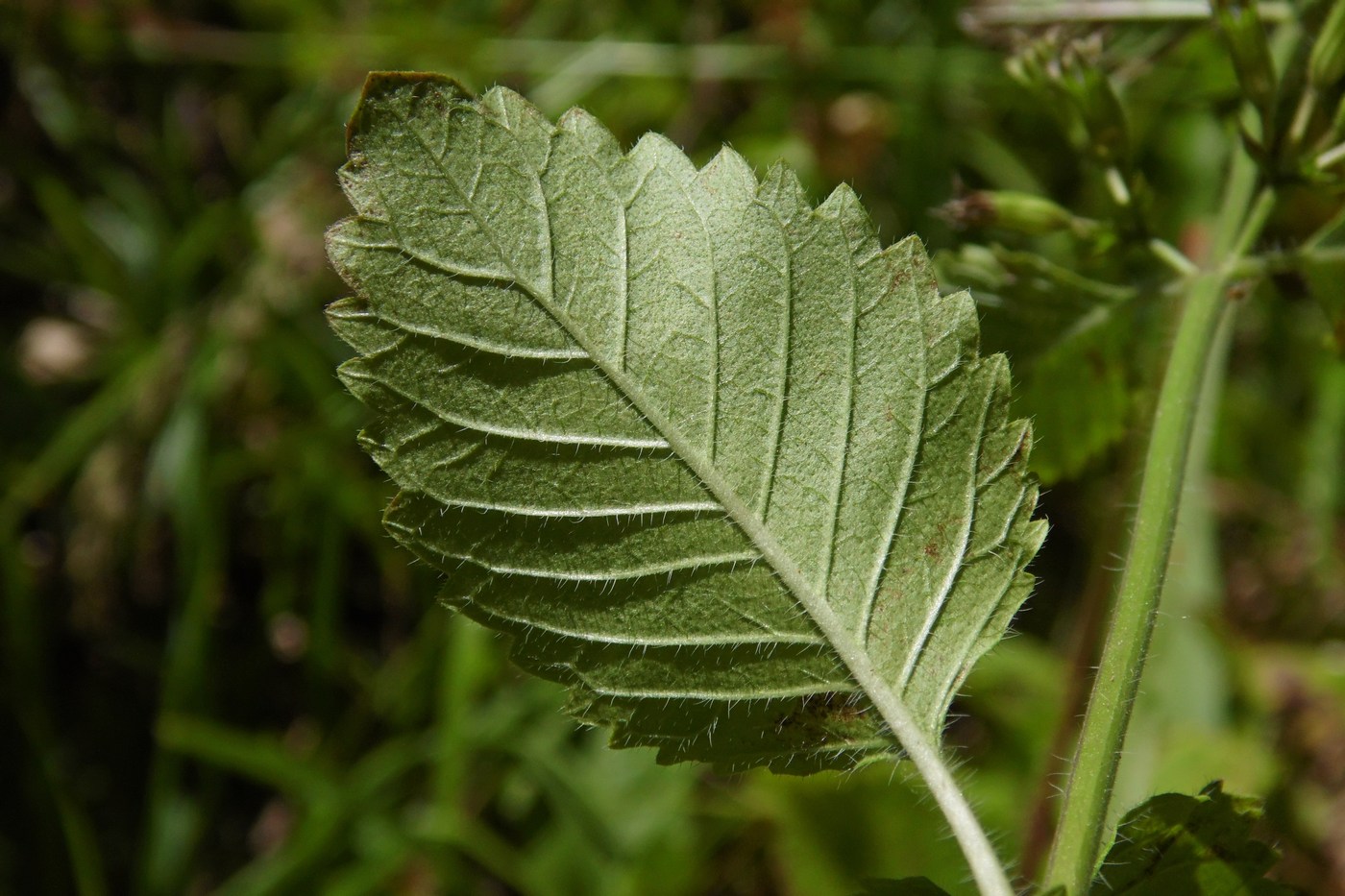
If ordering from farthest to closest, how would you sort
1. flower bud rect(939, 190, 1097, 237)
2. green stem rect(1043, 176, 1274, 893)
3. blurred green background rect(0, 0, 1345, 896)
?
blurred green background rect(0, 0, 1345, 896), flower bud rect(939, 190, 1097, 237), green stem rect(1043, 176, 1274, 893)

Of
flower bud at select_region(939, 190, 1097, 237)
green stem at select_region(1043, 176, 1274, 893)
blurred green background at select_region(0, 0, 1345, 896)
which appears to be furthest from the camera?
blurred green background at select_region(0, 0, 1345, 896)

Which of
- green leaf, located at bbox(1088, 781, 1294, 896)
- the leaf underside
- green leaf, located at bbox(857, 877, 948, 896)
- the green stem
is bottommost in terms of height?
green leaf, located at bbox(1088, 781, 1294, 896)

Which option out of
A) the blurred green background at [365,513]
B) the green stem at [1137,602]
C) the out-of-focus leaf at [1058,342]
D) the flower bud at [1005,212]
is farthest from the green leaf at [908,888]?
the blurred green background at [365,513]

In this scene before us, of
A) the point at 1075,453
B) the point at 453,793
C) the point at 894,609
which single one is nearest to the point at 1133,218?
the point at 1075,453

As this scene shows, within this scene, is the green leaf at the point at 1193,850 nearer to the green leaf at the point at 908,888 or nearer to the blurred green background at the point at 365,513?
the green leaf at the point at 908,888

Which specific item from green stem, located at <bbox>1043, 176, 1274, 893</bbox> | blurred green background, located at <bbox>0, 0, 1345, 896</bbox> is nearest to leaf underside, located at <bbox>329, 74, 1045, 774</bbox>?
green stem, located at <bbox>1043, 176, 1274, 893</bbox>

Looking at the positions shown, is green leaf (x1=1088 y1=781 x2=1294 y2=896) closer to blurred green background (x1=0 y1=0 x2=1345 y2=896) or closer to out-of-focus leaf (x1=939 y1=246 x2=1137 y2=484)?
out-of-focus leaf (x1=939 y1=246 x2=1137 y2=484)
